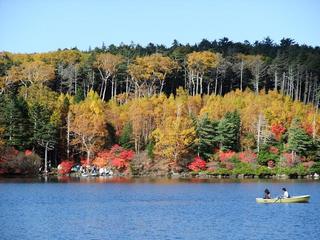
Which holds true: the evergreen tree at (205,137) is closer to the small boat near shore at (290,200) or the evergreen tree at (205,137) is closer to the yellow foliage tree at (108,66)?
the yellow foliage tree at (108,66)

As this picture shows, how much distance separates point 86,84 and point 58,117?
24.7m

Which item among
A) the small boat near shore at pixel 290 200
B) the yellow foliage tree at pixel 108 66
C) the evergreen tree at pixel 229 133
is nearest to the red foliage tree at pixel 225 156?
the evergreen tree at pixel 229 133

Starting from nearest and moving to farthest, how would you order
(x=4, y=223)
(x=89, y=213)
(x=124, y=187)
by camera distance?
(x=4, y=223) < (x=89, y=213) < (x=124, y=187)

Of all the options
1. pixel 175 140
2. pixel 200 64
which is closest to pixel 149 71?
pixel 200 64

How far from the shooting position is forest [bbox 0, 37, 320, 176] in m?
83.7

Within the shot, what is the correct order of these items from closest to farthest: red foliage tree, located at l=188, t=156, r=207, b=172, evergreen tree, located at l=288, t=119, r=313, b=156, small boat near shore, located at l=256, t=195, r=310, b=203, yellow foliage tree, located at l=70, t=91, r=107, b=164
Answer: small boat near shore, located at l=256, t=195, r=310, b=203
evergreen tree, located at l=288, t=119, r=313, b=156
red foliage tree, located at l=188, t=156, r=207, b=172
yellow foliage tree, located at l=70, t=91, r=107, b=164

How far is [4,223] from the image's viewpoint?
4066 centimetres

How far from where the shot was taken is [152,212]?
4653 cm

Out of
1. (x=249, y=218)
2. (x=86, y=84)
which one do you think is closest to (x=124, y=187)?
(x=249, y=218)

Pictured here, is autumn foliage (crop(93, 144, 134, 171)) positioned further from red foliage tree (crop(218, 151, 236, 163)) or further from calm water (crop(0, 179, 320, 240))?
calm water (crop(0, 179, 320, 240))

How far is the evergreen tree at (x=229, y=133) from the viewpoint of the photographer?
282 ft

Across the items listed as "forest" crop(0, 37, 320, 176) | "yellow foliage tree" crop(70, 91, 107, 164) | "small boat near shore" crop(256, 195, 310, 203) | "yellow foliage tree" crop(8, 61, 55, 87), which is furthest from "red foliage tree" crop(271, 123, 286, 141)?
"yellow foliage tree" crop(8, 61, 55, 87)

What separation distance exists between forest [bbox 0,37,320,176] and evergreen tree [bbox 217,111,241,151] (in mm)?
127

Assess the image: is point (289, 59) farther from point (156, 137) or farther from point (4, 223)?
point (4, 223)
